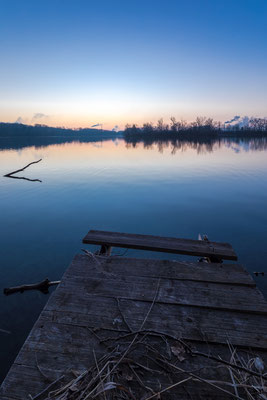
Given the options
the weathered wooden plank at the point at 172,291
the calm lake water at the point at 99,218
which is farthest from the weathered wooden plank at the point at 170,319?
the calm lake water at the point at 99,218

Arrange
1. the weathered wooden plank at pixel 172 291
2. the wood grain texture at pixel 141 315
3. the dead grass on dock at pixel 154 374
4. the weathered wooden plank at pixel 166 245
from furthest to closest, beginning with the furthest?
1. the weathered wooden plank at pixel 166 245
2. the weathered wooden plank at pixel 172 291
3. the wood grain texture at pixel 141 315
4. the dead grass on dock at pixel 154 374

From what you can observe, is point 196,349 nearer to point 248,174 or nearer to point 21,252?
point 21,252

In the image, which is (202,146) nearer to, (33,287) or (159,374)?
(33,287)

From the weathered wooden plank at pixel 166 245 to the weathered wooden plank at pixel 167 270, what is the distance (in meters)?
0.57

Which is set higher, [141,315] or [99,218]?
[141,315]

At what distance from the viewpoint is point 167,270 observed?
363 centimetres

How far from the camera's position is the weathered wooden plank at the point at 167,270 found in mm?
3430

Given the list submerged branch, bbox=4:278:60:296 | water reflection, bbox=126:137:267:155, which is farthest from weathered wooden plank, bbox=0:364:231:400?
water reflection, bbox=126:137:267:155

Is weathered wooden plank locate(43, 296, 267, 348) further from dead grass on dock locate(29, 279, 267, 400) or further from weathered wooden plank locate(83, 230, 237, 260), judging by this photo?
weathered wooden plank locate(83, 230, 237, 260)

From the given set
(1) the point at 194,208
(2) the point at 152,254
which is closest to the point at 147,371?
(2) the point at 152,254

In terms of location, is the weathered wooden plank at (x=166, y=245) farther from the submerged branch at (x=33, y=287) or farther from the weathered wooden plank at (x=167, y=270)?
the submerged branch at (x=33, y=287)

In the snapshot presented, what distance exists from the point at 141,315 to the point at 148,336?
316mm

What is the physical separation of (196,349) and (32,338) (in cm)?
184

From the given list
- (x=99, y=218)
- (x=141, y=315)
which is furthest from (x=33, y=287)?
(x=99, y=218)
